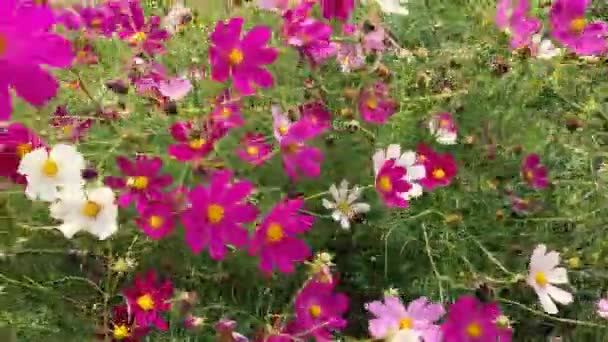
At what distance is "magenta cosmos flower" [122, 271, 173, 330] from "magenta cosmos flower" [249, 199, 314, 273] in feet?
0.27

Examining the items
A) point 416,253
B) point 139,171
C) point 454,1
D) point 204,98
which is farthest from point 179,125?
point 454,1

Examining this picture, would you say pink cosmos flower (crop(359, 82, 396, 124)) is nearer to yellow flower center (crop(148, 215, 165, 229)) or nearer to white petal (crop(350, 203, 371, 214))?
white petal (crop(350, 203, 371, 214))

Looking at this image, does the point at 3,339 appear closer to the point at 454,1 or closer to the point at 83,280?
the point at 83,280

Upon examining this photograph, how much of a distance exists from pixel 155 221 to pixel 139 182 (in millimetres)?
36

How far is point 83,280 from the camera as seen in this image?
75 centimetres

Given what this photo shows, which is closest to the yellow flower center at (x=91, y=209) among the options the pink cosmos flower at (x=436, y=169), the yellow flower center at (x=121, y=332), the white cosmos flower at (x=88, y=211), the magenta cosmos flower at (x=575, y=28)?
the white cosmos flower at (x=88, y=211)

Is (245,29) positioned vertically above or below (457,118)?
above

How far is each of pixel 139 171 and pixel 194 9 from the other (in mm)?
427

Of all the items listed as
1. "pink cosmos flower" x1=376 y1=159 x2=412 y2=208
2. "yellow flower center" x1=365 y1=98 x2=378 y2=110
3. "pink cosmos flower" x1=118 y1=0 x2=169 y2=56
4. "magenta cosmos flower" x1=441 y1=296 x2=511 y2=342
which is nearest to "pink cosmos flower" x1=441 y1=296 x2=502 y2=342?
"magenta cosmos flower" x1=441 y1=296 x2=511 y2=342

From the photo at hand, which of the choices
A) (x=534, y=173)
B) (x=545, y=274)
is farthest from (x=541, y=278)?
(x=534, y=173)

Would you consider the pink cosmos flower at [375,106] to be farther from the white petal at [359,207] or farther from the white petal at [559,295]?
the white petal at [559,295]

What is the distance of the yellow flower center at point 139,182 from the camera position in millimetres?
653

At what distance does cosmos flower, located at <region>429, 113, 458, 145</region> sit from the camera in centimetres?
82

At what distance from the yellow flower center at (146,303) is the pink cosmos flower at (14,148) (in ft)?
0.44
